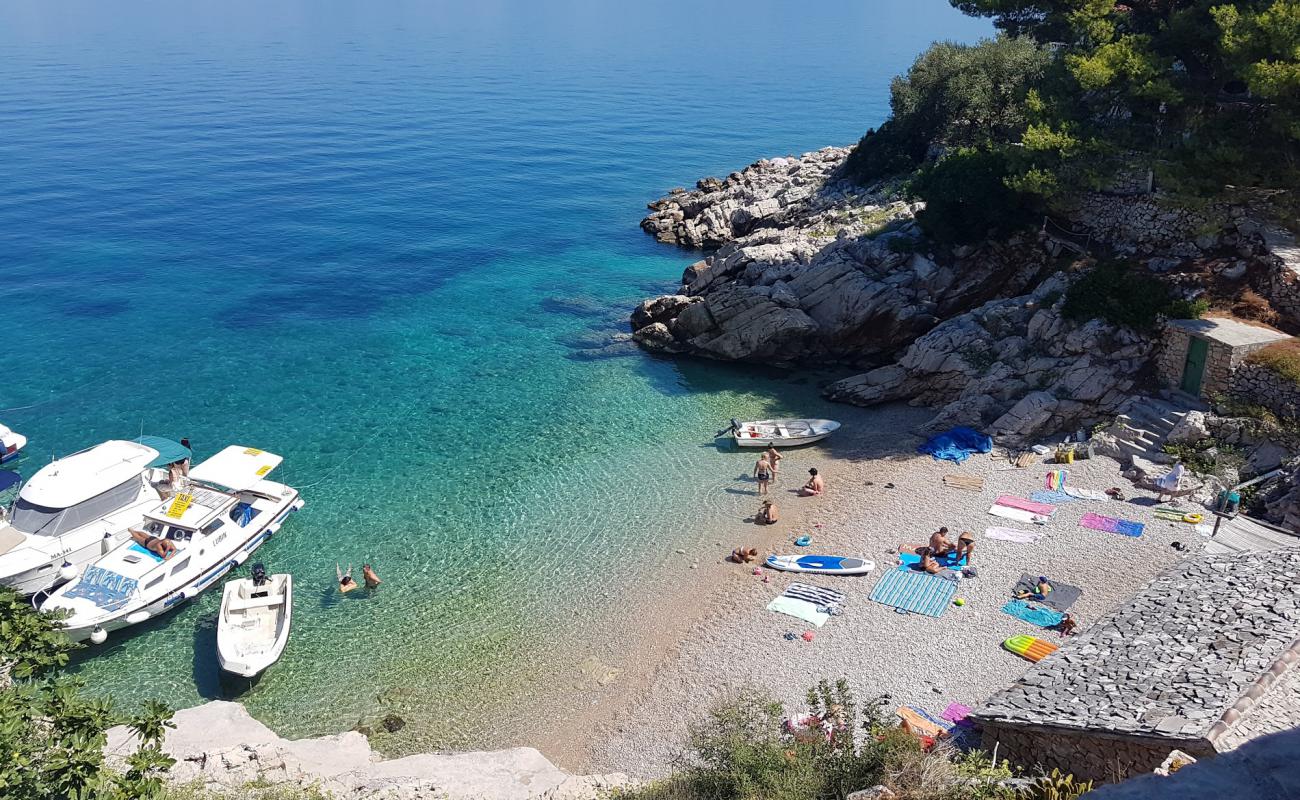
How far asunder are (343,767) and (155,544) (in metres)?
10.6

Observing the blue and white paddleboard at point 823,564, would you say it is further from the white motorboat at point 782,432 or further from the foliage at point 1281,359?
the foliage at point 1281,359

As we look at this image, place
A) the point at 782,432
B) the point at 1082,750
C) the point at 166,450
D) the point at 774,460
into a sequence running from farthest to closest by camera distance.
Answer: the point at 782,432 → the point at 774,460 → the point at 166,450 → the point at 1082,750

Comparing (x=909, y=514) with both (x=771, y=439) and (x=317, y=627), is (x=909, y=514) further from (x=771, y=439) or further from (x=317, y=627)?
(x=317, y=627)

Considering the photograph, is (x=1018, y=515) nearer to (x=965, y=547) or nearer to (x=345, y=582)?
(x=965, y=547)

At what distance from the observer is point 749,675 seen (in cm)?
2045

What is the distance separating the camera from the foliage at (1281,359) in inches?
997

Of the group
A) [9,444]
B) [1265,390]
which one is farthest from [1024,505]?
[9,444]

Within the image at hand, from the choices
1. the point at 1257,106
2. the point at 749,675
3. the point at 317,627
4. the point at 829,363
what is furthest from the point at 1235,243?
the point at 317,627

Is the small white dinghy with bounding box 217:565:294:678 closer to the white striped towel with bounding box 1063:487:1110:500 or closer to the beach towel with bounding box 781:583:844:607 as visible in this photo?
the beach towel with bounding box 781:583:844:607

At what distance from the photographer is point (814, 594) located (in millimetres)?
23031

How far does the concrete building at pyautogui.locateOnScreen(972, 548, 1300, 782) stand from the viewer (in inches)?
508

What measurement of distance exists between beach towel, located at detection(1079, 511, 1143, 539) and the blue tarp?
5.10 meters

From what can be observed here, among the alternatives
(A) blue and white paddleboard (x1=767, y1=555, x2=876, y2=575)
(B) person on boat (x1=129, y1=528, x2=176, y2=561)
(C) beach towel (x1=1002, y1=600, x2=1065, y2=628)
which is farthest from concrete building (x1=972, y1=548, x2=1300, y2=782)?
(B) person on boat (x1=129, y1=528, x2=176, y2=561)

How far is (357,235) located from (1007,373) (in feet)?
141
